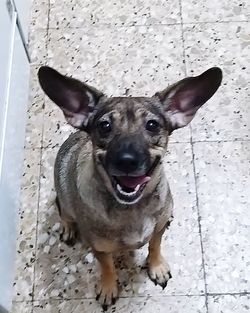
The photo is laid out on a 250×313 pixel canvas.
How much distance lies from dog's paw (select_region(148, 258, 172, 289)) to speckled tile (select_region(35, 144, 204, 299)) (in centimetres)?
2

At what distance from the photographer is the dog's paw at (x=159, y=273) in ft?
7.89

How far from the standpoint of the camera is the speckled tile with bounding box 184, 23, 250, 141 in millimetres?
2727

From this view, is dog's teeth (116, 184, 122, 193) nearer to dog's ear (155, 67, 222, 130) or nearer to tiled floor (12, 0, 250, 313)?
dog's ear (155, 67, 222, 130)

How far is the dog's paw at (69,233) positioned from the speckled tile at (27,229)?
0.12 m

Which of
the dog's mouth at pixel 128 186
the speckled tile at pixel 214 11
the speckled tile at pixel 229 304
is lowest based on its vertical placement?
the speckled tile at pixel 229 304

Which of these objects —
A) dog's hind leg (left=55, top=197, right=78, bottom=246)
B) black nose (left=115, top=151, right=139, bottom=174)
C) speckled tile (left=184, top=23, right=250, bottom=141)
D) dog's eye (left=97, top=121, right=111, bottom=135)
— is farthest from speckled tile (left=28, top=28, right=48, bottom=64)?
black nose (left=115, top=151, right=139, bottom=174)

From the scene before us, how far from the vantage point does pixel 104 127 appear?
1888mm

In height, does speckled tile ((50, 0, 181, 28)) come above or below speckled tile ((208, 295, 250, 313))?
above

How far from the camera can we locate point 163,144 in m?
1.91

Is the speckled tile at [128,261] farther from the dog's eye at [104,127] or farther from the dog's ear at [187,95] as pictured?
the dog's eye at [104,127]

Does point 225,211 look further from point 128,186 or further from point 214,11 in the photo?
point 214,11

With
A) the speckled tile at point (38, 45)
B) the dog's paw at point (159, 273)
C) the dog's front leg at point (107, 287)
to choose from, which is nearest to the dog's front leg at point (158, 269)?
the dog's paw at point (159, 273)

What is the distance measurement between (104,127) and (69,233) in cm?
74

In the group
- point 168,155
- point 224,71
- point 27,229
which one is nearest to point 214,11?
point 224,71
